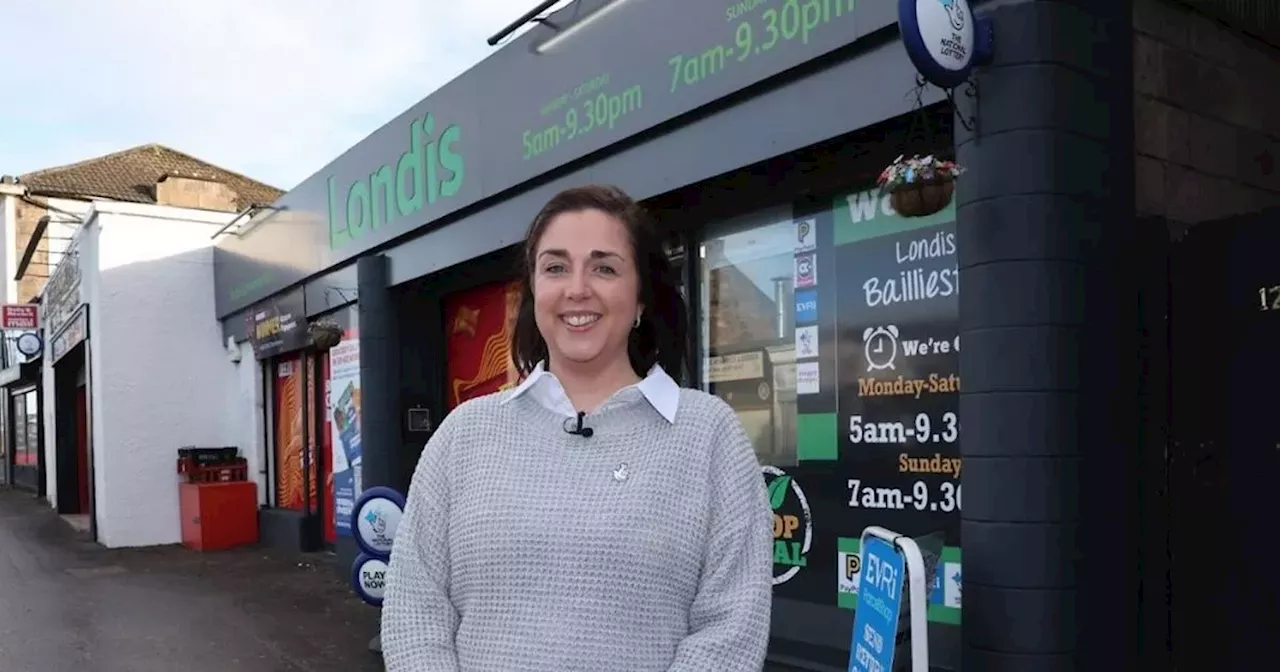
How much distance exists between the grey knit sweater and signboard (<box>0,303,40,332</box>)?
19.5m

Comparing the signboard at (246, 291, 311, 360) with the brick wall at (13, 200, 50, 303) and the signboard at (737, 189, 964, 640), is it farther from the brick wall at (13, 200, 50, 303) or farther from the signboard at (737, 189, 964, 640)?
the brick wall at (13, 200, 50, 303)

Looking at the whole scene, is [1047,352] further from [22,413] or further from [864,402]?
[22,413]

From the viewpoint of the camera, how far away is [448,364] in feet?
27.0

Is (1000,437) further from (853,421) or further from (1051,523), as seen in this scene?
(853,421)

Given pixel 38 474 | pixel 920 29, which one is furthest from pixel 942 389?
pixel 38 474

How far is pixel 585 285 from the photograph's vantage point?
1.67 m

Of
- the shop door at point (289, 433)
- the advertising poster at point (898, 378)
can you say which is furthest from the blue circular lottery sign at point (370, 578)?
the shop door at point (289, 433)

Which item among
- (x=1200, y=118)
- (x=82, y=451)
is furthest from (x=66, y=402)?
(x=1200, y=118)

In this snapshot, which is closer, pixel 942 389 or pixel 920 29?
pixel 920 29

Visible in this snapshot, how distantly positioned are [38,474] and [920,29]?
68.3ft

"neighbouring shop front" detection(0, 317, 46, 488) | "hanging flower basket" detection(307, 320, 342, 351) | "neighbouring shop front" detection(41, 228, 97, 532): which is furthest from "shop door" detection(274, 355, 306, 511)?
"neighbouring shop front" detection(0, 317, 46, 488)

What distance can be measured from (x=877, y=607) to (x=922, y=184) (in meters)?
1.38

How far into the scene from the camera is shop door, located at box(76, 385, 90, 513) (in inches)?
635

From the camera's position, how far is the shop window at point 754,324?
490cm
